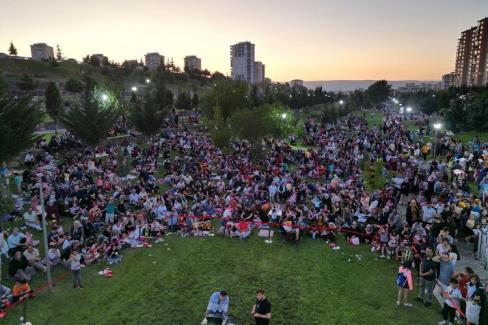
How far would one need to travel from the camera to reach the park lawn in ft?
33.0

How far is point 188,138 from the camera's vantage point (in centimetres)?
3744

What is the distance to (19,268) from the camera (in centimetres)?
1175

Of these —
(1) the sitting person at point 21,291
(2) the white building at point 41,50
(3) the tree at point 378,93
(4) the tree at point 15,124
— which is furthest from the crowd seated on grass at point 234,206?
(2) the white building at point 41,50

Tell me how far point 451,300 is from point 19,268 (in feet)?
41.1

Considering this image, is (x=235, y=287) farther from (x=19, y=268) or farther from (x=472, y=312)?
(x=19, y=268)

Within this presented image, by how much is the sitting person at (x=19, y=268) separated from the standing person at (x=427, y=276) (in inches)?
468

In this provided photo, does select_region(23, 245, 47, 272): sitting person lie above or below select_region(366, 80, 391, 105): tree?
below

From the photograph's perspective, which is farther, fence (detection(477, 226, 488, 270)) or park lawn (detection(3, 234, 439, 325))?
fence (detection(477, 226, 488, 270))

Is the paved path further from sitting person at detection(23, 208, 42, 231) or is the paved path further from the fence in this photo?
sitting person at detection(23, 208, 42, 231)

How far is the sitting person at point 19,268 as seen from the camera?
1159 cm

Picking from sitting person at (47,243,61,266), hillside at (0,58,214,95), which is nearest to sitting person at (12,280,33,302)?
sitting person at (47,243,61,266)

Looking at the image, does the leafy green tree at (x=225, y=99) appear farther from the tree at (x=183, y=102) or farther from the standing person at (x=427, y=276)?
the standing person at (x=427, y=276)

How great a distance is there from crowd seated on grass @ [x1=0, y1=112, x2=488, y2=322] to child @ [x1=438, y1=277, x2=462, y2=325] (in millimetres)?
1260

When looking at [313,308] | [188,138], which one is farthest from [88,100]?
[313,308]
